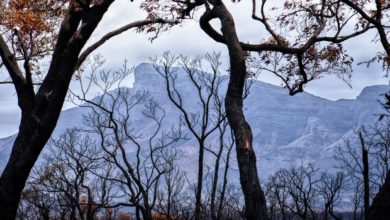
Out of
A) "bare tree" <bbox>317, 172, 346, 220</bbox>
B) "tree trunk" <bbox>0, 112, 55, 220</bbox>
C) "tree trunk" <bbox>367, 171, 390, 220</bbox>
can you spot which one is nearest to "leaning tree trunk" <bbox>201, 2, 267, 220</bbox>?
"tree trunk" <bbox>367, 171, 390, 220</bbox>

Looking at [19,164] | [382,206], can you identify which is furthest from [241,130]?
[19,164]

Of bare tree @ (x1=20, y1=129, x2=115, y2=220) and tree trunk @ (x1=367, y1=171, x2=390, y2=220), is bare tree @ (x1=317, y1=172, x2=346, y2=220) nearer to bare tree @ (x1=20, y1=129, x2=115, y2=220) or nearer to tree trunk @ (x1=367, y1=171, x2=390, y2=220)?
bare tree @ (x1=20, y1=129, x2=115, y2=220)

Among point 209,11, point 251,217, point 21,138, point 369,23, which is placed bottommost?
point 251,217

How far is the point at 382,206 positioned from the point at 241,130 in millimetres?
1691

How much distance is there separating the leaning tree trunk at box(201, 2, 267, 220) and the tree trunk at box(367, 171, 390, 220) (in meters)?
1.12

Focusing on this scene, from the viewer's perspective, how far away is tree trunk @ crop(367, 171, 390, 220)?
369cm

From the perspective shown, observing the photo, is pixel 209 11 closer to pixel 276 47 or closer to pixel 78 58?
pixel 276 47

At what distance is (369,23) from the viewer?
9352 mm

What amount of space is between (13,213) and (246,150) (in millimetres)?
4081

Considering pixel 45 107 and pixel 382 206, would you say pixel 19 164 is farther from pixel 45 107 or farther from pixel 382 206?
pixel 382 206

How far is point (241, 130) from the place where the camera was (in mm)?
5047

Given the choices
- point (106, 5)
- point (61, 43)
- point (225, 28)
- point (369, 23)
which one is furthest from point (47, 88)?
point (369, 23)

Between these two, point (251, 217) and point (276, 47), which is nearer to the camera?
point (251, 217)

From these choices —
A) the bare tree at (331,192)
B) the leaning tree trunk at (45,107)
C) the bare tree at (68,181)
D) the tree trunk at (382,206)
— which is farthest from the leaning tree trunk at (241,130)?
the bare tree at (331,192)
